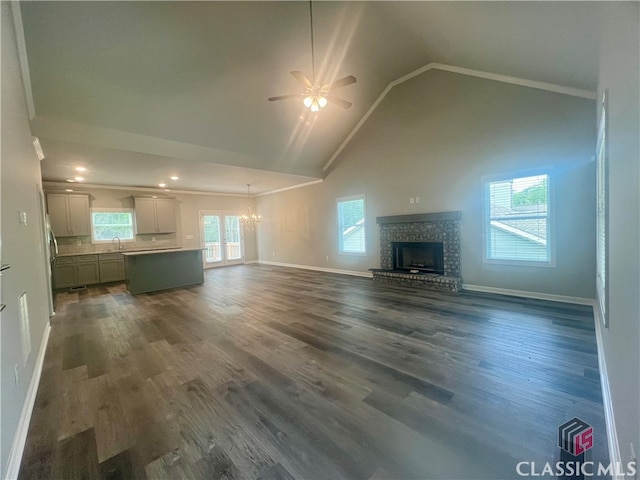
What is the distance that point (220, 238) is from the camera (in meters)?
10.3

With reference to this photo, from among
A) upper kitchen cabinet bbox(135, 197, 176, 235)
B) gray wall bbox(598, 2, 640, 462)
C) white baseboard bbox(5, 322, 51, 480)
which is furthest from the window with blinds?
upper kitchen cabinet bbox(135, 197, 176, 235)

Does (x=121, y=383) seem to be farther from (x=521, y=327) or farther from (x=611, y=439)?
(x=521, y=327)

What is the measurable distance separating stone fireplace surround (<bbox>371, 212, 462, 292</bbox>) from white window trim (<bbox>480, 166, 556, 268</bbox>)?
18.2 inches

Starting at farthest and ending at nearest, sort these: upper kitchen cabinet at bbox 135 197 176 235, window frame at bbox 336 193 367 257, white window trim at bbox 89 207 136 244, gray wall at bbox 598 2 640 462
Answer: upper kitchen cabinet at bbox 135 197 176 235
white window trim at bbox 89 207 136 244
window frame at bbox 336 193 367 257
gray wall at bbox 598 2 640 462

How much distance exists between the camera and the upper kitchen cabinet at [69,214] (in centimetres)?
677

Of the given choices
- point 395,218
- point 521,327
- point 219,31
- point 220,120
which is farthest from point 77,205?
→ point 521,327

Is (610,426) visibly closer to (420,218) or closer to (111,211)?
(420,218)

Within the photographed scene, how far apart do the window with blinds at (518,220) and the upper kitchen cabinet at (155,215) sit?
8734 mm

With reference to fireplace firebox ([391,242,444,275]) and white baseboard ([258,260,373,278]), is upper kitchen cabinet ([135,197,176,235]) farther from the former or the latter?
fireplace firebox ([391,242,444,275])

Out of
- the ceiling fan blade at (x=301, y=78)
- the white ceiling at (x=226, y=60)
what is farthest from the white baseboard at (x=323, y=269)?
the ceiling fan blade at (x=301, y=78)

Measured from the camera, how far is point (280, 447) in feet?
5.48

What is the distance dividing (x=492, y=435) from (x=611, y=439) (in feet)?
2.02

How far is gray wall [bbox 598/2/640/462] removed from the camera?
1.14 metres

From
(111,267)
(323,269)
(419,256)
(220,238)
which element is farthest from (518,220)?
→ (111,267)
